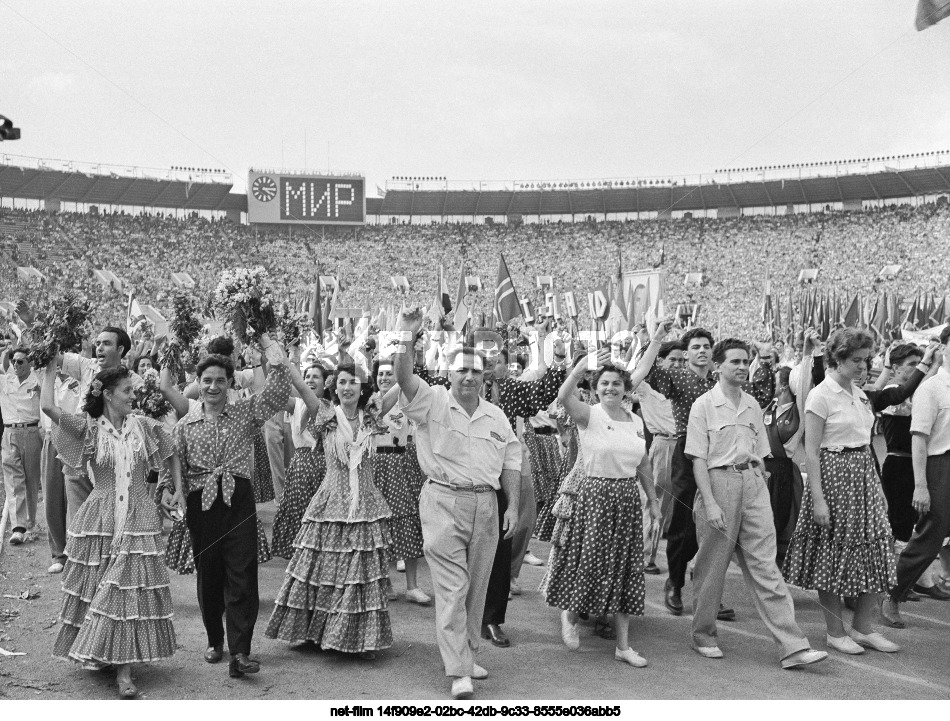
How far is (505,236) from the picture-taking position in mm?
53812

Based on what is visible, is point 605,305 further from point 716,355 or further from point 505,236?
point 505,236

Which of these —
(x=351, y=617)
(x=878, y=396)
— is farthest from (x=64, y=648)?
(x=878, y=396)

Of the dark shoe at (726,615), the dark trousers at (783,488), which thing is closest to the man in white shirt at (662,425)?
the dark trousers at (783,488)

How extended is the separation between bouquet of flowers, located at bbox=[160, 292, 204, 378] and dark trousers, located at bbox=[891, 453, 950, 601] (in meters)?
4.66

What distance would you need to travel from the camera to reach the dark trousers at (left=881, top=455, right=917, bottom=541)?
6688 millimetres

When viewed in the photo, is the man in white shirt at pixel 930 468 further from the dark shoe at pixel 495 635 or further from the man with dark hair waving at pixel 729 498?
the dark shoe at pixel 495 635

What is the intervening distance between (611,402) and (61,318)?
331 cm

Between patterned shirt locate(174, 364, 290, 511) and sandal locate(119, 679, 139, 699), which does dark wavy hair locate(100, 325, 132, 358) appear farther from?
sandal locate(119, 679, 139, 699)

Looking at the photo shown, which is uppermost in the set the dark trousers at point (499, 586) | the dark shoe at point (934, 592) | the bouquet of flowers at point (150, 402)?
the bouquet of flowers at point (150, 402)

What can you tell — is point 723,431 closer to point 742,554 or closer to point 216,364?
point 742,554

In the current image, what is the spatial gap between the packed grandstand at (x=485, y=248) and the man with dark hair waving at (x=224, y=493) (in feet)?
114

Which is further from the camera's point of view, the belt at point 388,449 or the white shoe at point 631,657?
the belt at point 388,449

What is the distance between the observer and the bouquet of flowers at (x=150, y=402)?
5215 millimetres

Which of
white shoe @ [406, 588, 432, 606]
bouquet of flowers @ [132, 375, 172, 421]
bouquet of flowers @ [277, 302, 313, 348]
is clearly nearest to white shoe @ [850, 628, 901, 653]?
white shoe @ [406, 588, 432, 606]
